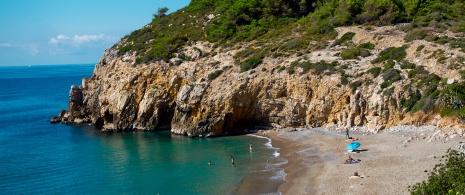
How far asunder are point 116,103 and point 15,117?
24141 millimetres

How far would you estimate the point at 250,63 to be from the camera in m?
50.6

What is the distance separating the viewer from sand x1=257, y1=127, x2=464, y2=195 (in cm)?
2812

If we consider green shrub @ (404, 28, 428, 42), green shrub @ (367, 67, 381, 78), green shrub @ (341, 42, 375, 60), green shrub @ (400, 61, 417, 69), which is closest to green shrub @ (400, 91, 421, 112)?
green shrub @ (400, 61, 417, 69)

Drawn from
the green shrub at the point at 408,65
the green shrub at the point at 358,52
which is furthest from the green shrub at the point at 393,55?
the green shrub at the point at 358,52

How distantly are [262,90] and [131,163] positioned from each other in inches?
604

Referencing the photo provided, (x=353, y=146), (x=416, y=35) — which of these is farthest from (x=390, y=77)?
(x=353, y=146)

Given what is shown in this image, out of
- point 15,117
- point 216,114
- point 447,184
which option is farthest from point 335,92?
point 15,117

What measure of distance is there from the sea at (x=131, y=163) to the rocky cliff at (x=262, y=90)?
Answer: 2.65 metres

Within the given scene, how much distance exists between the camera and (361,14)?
2325 inches

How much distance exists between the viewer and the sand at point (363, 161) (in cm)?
2812

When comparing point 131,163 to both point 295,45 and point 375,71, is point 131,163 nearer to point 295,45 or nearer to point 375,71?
point 375,71

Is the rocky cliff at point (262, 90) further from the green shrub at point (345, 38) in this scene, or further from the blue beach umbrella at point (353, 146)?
the blue beach umbrella at point (353, 146)

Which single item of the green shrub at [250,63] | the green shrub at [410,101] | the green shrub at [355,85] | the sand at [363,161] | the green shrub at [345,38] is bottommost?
the sand at [363,161]

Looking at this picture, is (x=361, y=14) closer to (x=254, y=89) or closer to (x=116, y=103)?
(x=254, y=89)
